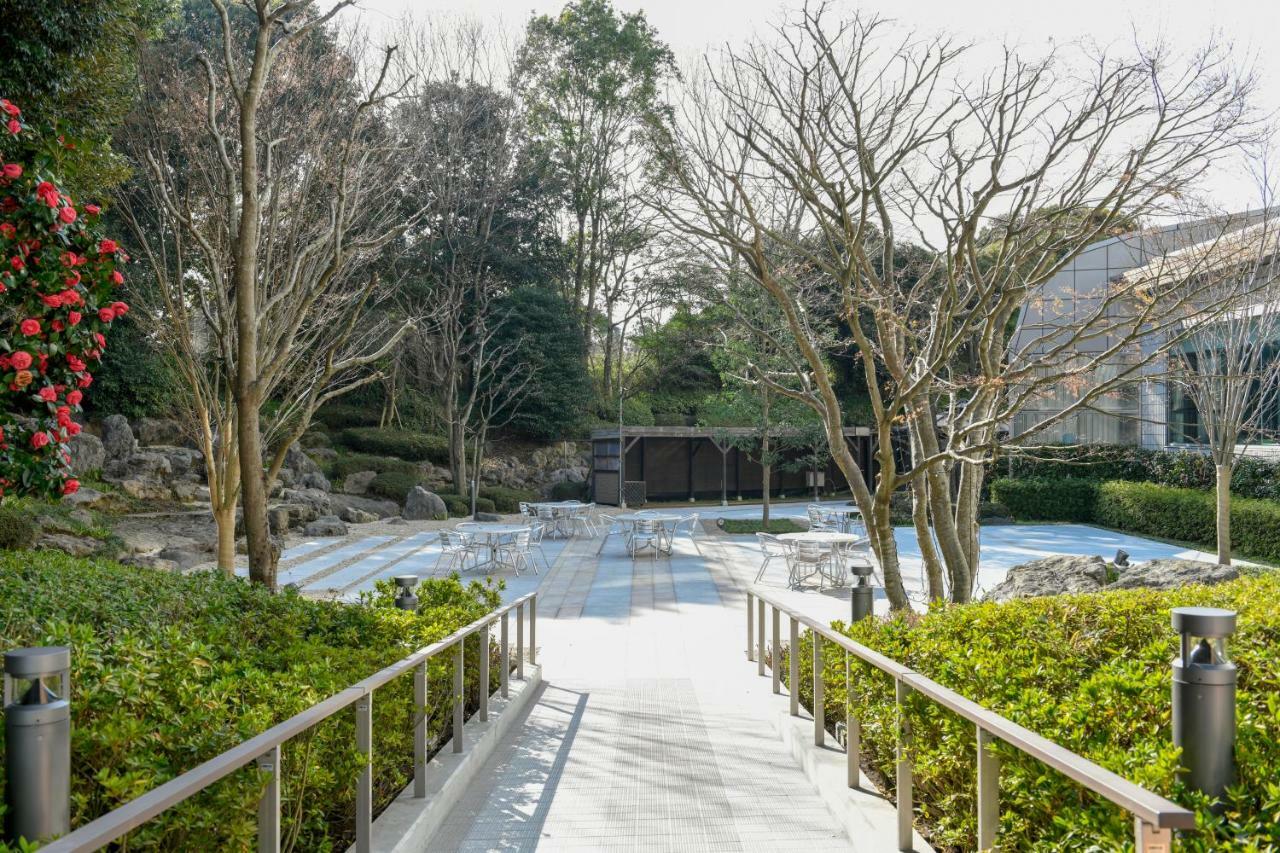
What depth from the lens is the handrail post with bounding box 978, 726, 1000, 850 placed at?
230 centimetres

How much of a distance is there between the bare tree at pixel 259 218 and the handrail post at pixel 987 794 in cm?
476

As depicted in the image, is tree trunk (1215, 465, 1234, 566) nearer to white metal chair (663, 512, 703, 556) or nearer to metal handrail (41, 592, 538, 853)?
white metal chair (663, 512, 703, 556)

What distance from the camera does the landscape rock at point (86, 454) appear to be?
1545 cm

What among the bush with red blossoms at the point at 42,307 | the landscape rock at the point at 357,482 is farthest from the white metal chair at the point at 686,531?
the bush with red blossoms at the point at 42,307

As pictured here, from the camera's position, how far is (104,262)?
16.2 feet

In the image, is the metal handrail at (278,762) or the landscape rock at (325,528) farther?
the landscape rock at (325,528)

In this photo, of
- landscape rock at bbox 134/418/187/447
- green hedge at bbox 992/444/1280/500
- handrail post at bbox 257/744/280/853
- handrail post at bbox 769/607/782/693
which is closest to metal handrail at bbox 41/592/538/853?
handrail post at bbox 257/744/280/853

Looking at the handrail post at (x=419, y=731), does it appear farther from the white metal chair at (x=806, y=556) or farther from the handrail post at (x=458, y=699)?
the white metal chair at (x=806, y=556)

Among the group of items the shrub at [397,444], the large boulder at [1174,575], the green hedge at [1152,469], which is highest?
the shrub at [397,444]

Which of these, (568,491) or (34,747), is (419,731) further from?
(568,491)

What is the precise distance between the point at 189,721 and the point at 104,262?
3779mm

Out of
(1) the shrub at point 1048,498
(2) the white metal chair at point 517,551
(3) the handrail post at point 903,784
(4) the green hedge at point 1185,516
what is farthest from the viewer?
(1) the shrub at point 1048,498

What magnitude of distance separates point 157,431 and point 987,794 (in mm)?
20417

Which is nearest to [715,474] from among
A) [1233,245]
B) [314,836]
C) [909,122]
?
[1233,245]
